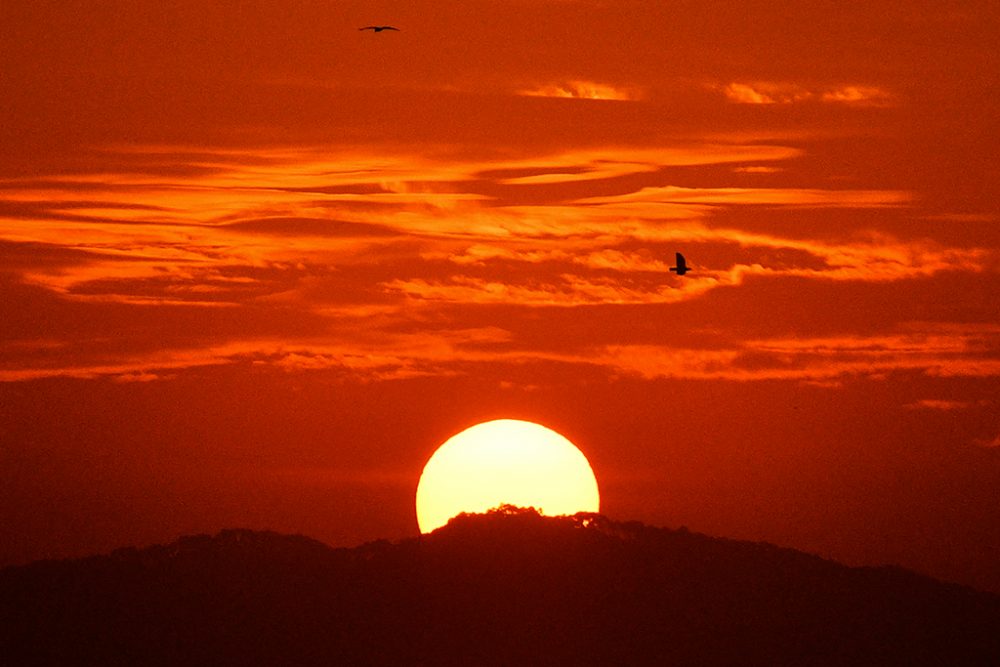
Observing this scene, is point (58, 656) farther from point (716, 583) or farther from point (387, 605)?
point (716, 583)

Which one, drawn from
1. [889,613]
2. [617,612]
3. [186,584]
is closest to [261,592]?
[186,584]

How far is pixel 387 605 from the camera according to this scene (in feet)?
386

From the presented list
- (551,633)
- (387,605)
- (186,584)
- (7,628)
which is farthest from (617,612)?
(7,628)

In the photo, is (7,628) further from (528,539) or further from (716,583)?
(716,583)

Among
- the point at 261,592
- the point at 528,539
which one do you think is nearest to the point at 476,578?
the point at 528,539

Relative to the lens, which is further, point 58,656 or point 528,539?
point 528,539

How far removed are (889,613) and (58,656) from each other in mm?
45218

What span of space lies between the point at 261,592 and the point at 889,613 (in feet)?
114

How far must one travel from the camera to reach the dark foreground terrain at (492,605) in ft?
374

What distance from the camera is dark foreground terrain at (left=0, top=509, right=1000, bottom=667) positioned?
374ft

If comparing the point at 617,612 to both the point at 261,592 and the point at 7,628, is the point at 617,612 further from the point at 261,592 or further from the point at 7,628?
the point at 7,628

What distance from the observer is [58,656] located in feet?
371

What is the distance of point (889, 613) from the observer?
121m

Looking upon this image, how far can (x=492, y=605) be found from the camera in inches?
4616
